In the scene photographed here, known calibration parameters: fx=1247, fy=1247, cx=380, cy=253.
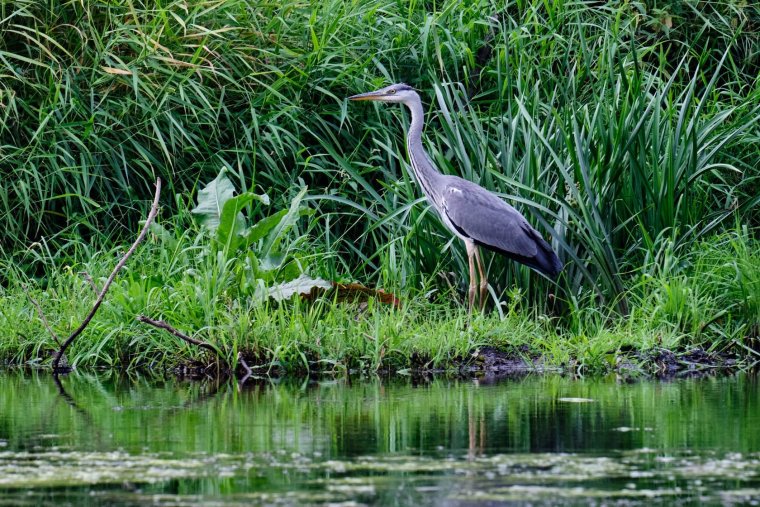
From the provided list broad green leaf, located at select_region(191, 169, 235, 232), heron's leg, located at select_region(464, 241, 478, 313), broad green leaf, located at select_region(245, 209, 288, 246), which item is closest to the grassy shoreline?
heron's leg, located at select_region(464, 241, 478, 313)

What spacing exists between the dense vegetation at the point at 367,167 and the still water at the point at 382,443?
969 mm

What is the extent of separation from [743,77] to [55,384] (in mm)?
6373

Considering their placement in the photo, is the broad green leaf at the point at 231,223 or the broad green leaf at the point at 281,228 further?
the broad green leaf at the point at 281,228

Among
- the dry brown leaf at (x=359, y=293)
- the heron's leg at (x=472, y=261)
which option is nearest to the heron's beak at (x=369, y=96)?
the heron's leg at (x=472, y=261)

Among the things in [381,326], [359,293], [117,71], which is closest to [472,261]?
[359,293]

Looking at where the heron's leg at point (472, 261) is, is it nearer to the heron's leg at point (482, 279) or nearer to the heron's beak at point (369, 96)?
the heron's leg at point (482, 279)

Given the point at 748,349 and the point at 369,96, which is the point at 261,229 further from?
the point at 748,349

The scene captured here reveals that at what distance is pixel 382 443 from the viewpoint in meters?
4.20

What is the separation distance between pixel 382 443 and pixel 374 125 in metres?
5.01

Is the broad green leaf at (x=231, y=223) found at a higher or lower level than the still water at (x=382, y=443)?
higher

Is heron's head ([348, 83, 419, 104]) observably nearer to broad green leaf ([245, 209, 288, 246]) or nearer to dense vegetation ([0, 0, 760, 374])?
dense vegetation ([0, 0, 760, 374])

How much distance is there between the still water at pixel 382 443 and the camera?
339cm

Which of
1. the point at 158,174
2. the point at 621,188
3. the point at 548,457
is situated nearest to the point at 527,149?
the point at 621,188

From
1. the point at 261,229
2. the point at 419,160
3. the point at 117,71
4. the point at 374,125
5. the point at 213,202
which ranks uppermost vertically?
the point at 117,71
